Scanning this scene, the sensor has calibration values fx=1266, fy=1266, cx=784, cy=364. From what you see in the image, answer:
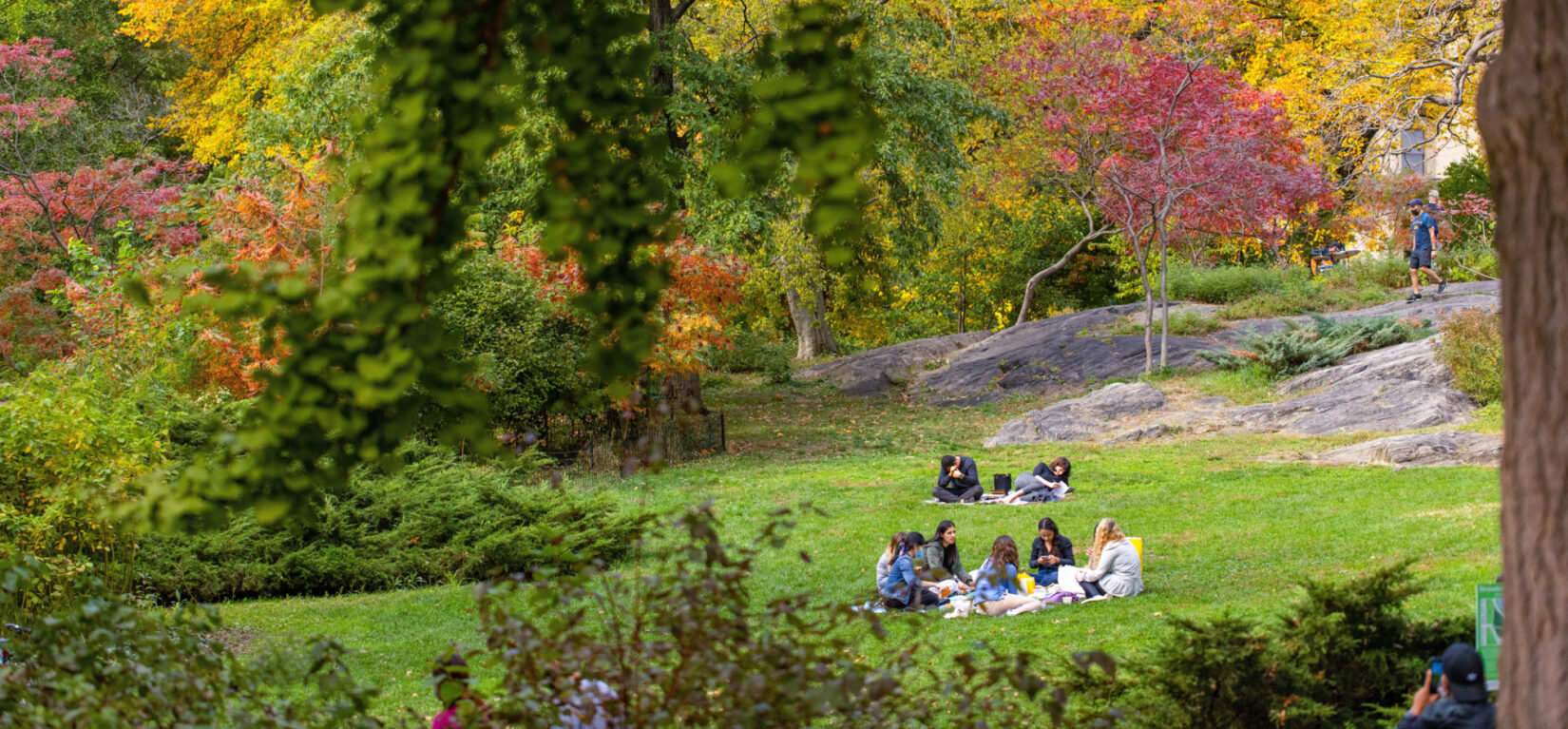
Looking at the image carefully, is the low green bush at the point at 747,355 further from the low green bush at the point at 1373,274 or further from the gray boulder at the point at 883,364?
the low green bush at the point at 1373,274

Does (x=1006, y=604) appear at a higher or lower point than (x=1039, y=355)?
lower

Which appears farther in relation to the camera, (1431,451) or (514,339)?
(514,339)

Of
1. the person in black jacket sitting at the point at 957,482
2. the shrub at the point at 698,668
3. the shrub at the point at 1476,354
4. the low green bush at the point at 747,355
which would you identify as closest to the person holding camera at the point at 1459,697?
the shrub at the point at 698,668

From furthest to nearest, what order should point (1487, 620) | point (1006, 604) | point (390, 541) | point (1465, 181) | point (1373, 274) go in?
point (1465, 181) → point (1373, 274) → point (390, 541) → point (1006, 604) → point (1487, 620)

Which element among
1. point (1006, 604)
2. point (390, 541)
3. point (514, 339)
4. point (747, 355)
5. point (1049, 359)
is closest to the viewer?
point (1006, 604)

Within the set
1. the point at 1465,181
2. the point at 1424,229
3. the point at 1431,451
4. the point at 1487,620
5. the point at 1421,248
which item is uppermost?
the point at 1465,181

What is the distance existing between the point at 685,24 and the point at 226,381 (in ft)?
26.7

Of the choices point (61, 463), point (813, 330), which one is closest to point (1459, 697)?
point (61, 463)

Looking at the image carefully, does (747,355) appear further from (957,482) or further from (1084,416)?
(957,482)

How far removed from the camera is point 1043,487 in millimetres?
13055

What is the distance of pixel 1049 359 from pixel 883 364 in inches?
147

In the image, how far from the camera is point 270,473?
2.53 metres

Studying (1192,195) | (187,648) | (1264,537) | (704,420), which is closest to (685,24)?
(704,420)

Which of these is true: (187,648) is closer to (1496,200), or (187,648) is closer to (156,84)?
(1496,200)
